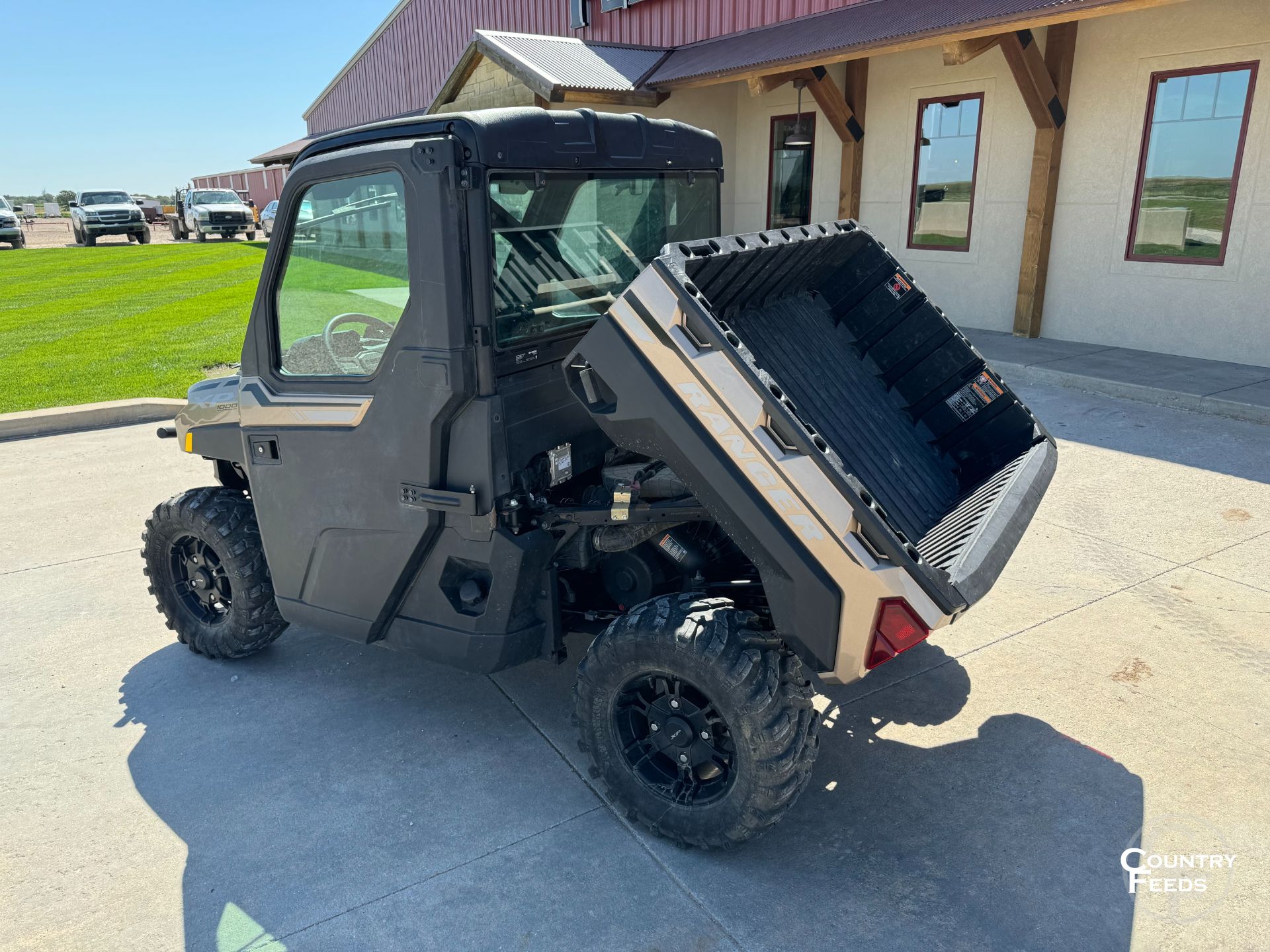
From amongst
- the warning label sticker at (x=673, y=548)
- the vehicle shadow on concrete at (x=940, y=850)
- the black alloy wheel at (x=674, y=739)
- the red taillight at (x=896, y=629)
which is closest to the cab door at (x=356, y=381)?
the warning label sticker at (x=673, y=548)

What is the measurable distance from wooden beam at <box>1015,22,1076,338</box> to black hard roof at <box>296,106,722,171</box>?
751 centimetres

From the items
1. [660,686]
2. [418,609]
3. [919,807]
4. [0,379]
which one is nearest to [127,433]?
[0,379]

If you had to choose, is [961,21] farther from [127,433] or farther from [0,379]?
[0,379]

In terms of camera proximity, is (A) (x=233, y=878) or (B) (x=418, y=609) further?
(B) (x=418, y=609)

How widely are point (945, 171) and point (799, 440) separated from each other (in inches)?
398

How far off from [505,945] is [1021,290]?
9.77m

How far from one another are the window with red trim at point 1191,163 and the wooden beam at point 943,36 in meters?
1.06

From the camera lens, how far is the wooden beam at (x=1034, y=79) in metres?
Result: 9.29

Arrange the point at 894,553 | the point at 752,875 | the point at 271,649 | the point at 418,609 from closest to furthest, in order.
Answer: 1. the point at 894,553
2. the point at 752,875
3. the point at 418,609
4. the point at 271,649

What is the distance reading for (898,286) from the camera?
153 inches

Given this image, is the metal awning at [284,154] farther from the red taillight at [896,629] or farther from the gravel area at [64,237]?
the red taillight at [896,629]

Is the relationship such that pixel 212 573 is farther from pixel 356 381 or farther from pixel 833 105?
pixel 833 105

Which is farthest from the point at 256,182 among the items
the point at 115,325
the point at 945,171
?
the point at 945,171

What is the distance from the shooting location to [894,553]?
100 inches
